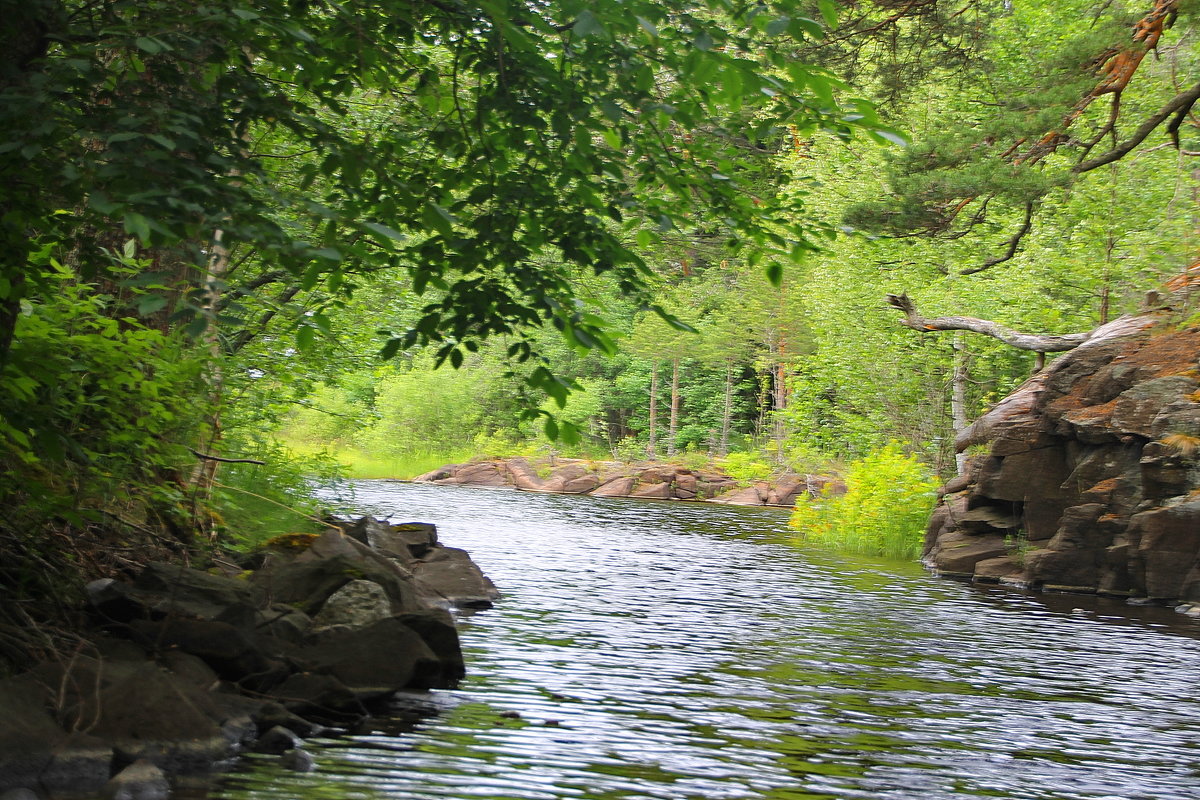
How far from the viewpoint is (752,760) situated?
7594 millimetres

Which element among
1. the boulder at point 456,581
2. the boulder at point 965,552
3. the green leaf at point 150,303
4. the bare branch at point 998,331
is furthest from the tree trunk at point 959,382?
the green leaf at point 150,303

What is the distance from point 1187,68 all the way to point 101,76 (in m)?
21.0

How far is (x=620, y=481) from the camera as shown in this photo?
45.2m

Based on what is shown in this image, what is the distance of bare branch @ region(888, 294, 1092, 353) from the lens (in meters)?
22.0

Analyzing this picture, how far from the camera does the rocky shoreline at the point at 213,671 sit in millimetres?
6137

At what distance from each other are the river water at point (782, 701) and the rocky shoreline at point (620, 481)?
24.7 metres

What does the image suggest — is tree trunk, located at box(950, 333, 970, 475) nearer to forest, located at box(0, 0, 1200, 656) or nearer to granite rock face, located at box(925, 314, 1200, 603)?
granite rock face, located at box(925, 314, 1200, 603)

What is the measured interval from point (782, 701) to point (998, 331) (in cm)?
1578

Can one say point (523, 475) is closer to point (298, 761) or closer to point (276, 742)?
point (276, 742)

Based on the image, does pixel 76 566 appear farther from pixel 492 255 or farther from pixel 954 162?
pixel 954 162

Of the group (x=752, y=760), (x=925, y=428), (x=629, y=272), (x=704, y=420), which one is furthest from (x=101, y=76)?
(x=704, y=420)

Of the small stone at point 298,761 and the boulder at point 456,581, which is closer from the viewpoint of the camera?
the small stone at point 298,761

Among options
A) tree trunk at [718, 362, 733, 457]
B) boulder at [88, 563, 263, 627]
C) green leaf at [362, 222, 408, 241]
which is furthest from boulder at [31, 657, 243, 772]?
tree trunk at [718, 362, 733, 457]

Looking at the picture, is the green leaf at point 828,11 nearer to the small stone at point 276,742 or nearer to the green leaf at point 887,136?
the green leaf at point 887,136
